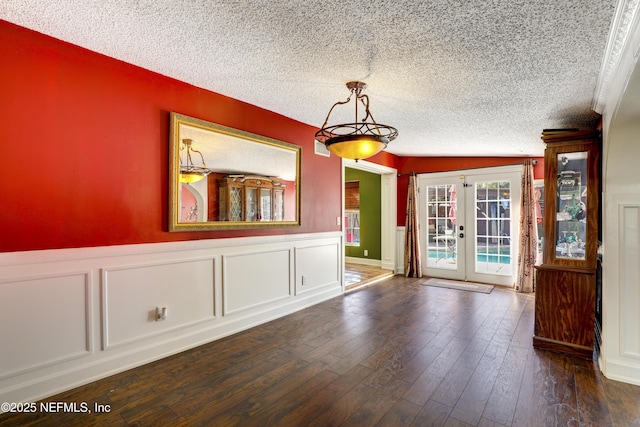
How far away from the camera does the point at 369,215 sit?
7.54 meters

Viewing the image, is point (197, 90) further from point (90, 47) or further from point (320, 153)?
point (320, 153)

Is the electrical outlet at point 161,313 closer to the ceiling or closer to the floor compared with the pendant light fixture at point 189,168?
closer to the floor

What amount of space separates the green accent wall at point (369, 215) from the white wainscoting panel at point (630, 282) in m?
4.91

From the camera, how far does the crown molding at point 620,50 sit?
1.58 m

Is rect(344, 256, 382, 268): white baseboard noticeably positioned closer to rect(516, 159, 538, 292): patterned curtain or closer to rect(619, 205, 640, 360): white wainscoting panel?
rect(516, 159, 538, 292): patterned curtain

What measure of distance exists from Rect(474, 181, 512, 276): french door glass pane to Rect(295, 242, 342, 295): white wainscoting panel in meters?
2.74

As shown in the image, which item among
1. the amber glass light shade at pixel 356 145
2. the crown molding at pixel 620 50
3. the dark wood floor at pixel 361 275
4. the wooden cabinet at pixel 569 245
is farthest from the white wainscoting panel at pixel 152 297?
the crown molding at pixel 620 50

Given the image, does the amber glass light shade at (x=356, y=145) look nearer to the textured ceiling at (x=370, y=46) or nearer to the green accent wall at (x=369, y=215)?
the textured ceiling at (x=370, y=46)

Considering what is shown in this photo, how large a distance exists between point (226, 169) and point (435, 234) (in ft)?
14.6

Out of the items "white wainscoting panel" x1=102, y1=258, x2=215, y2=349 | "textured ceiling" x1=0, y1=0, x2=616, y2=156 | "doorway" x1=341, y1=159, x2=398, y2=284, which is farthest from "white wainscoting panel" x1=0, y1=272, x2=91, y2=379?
"doorway" x1=341, y1=159, x2=398, y2=284

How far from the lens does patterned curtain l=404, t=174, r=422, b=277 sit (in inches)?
246

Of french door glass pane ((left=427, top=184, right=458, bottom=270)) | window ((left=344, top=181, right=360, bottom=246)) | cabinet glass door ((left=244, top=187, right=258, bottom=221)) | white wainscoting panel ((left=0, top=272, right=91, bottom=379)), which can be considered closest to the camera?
white wainscoting panel ((left=0, top=272, right=91, bottom=379))

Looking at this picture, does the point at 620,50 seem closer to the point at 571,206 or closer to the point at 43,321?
the point at 571,206

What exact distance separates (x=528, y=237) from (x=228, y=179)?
4.74 m
